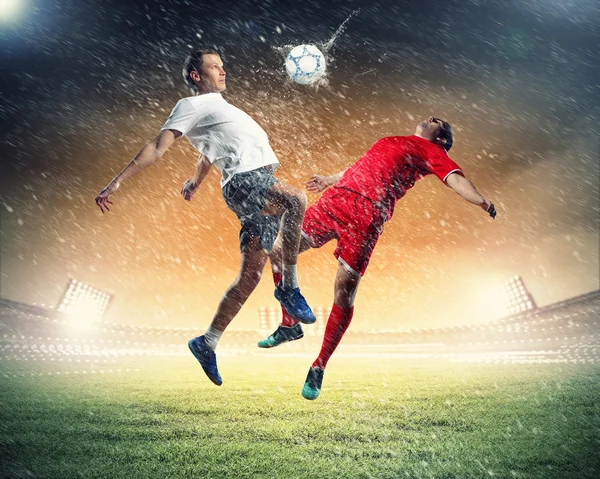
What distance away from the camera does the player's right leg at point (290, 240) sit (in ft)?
11.3

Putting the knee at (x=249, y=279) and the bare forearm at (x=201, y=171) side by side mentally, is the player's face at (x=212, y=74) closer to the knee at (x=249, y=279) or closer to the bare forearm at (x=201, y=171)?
the bare forearm at (x=201, y=171)

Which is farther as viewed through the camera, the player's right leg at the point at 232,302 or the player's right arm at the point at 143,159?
the player's right leg at the point at 232,302

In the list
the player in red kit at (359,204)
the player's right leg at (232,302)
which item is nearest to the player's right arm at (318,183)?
the player in red kit at (359,204)

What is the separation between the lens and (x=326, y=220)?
4.14 m

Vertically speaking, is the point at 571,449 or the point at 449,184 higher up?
the point at 449,184

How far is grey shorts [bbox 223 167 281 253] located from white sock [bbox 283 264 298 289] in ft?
0.76

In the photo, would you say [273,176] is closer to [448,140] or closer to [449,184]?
[449,184]

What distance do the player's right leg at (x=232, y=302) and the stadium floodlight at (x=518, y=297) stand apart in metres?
54.3

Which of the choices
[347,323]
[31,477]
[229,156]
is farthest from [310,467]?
[229,156]

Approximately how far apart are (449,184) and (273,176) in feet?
5.05

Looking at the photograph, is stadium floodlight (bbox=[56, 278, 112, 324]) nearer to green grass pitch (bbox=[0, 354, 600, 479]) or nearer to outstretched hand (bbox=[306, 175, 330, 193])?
green grass pitch (bbox=[0, 354, 600, 479])

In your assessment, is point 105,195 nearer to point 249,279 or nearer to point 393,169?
point 249,279

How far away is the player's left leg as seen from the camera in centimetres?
393

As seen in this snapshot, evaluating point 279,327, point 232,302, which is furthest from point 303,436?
point 232,302
